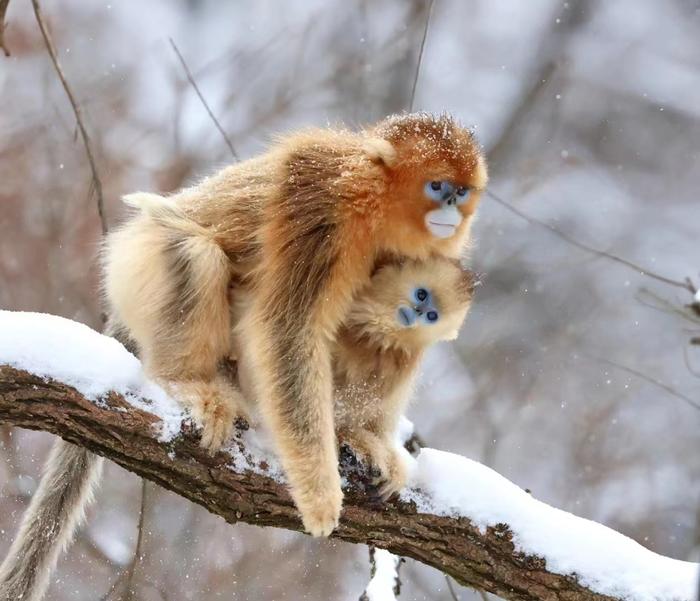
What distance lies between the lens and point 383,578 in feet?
11.7

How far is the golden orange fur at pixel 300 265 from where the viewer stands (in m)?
3.12

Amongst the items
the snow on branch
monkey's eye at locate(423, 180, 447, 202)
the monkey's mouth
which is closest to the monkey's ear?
monkey's eye at locate(423, 180, 447, 202)

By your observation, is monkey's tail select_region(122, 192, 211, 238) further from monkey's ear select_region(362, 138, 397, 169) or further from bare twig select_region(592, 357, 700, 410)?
bare twig select_region(592, 357, 700, 410)

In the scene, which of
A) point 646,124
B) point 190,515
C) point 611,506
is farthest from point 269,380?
point 646,124

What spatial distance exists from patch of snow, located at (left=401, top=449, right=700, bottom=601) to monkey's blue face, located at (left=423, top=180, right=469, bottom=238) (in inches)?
30.5

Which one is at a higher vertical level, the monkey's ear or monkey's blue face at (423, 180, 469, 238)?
the monkey's ear

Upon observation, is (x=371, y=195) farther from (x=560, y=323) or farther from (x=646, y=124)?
(x=646, y=124)

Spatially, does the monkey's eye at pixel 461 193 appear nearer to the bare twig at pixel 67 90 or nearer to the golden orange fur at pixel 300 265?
the golden orange fur at pixel 300 265

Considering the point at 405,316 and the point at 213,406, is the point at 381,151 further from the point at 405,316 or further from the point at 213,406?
the point at 213,406

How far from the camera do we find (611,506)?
6.82 meters

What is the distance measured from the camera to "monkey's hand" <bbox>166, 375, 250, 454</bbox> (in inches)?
119

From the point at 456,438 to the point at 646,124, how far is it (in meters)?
3.25

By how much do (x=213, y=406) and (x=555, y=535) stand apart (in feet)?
3.79

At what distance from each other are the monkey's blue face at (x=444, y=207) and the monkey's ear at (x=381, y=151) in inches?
5.8
